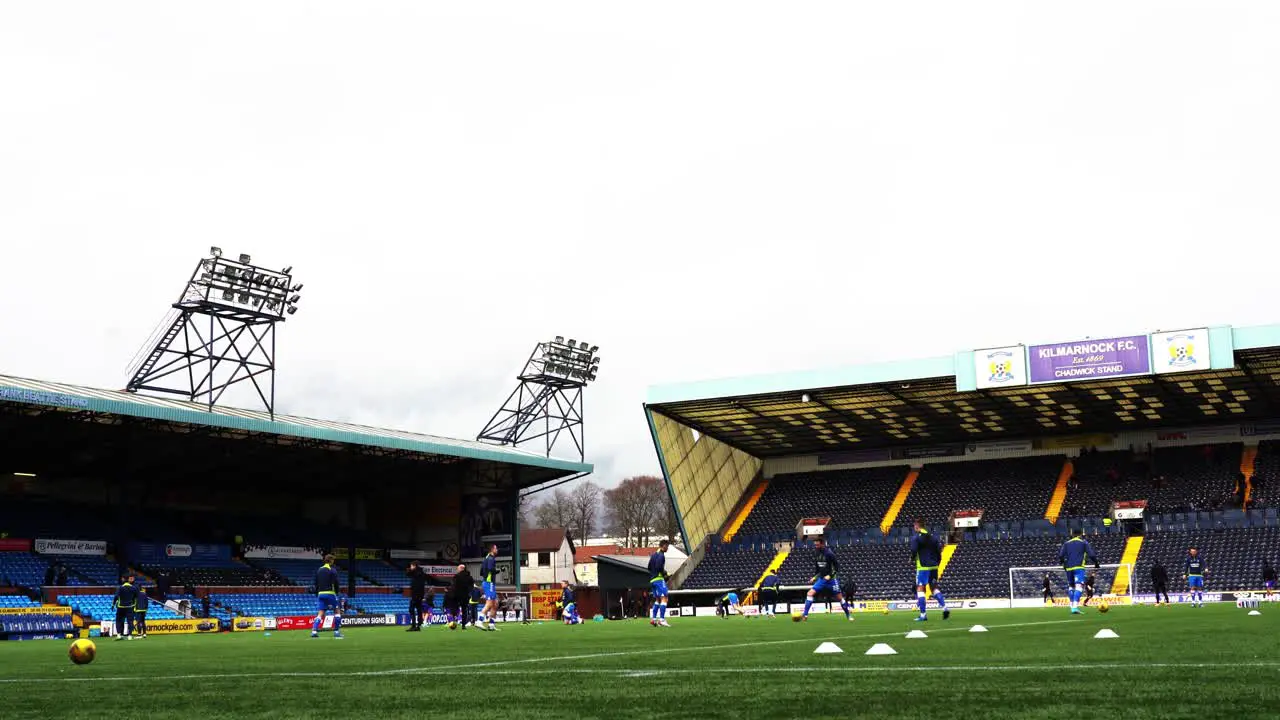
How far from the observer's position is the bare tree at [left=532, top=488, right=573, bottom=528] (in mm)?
133750

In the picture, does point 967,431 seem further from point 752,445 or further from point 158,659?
point 158,659

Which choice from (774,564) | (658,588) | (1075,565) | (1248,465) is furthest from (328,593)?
(1248,465)

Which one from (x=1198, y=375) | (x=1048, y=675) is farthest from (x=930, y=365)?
(x=1048, y=675)

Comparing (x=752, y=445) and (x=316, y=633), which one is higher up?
(x=752, y=445)

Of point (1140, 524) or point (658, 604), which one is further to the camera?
point (1140, 524)

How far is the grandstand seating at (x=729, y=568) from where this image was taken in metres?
57.8

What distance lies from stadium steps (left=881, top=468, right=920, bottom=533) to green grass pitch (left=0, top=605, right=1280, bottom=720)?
45.2 meters

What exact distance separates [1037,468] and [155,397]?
38.9 m

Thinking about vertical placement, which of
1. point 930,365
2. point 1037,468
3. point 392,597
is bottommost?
point 392,597

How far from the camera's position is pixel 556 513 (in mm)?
134125

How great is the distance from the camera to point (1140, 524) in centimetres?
5372

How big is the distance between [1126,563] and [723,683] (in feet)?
151

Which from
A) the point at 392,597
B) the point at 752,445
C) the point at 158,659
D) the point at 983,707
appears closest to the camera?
the point at 983,707

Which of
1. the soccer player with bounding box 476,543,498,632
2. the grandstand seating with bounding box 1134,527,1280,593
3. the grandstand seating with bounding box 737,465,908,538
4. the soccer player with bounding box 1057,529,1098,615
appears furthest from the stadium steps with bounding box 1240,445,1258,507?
the soccer player with bounding box 476,543,498,632
